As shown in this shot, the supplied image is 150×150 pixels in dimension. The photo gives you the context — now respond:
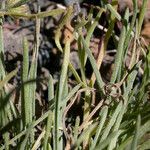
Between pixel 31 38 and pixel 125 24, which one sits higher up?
pixel 125 24

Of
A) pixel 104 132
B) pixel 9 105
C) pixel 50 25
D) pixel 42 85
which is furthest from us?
pixel 50 25

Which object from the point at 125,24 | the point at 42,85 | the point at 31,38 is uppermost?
the point at 125,24

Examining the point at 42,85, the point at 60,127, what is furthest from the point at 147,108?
the point at 42,85

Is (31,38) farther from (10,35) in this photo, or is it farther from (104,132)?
(104,132)

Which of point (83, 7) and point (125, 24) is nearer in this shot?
point (125, 24)

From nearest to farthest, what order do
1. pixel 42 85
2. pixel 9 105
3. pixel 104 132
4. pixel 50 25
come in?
1. pixel 104 132
2. pixel 9 105
3. pixel 42 85
4. pixel 50 25

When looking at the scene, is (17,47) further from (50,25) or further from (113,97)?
(113,97)

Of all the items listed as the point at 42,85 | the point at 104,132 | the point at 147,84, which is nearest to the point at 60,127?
the point at 104,132

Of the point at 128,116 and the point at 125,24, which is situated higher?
the point at 125,24

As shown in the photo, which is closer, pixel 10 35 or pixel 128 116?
pixel 128 116
